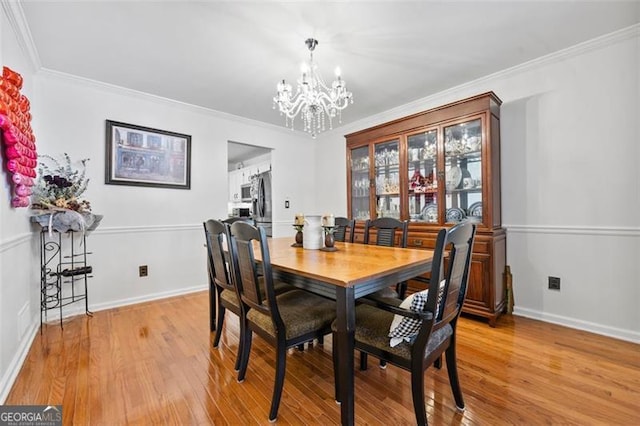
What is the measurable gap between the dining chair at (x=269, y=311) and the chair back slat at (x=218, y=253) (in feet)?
0.75

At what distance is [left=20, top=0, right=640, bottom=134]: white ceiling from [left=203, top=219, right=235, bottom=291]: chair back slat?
4.78ft

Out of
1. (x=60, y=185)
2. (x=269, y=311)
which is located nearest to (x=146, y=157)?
(x=60, y=185)

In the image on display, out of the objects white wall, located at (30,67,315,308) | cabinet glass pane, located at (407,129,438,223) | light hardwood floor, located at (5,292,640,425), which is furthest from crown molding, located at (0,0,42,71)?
cabinet glass pane, located at (407,129,438,223)

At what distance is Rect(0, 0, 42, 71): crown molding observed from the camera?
178 centimetres

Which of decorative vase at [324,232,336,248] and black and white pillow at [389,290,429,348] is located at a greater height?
decorative vase at [324,232,336,248]

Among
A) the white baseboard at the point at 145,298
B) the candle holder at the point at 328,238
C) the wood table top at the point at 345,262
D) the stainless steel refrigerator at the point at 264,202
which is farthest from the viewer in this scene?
the stainless steel refrigerator at the point at 264,202

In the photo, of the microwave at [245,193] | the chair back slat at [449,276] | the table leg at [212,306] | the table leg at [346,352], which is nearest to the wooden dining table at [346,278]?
the table leg at [346,352]

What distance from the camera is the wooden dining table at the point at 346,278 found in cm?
124

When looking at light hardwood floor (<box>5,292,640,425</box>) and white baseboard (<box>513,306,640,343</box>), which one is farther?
white baseboard (<box>513,306,640,343</box>)

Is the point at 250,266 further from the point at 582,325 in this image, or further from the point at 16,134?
the point at 582,325

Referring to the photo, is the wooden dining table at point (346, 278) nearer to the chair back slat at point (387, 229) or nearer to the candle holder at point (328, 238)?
the candle holder at point (328, 238)

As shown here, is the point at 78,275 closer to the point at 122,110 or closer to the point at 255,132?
the point at 122,110

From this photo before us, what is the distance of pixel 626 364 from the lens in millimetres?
1854

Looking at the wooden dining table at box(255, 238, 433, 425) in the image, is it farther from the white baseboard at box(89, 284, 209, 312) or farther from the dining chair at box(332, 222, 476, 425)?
the white baseboard at box(89, 284, 209, 312)
